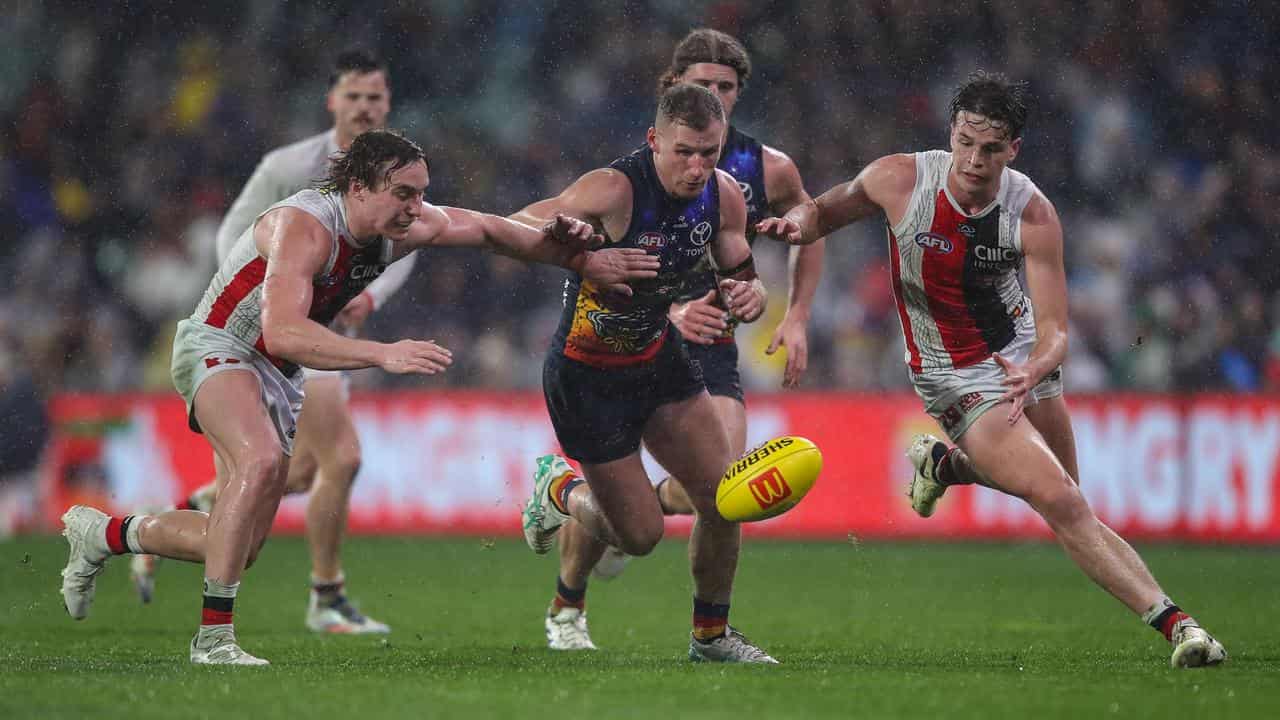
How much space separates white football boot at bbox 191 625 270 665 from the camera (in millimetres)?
6207

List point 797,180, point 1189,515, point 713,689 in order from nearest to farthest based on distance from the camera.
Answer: point 713,689, point 797,180, point 1189,515

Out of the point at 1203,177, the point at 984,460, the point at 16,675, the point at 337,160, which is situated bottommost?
the point at 16,675

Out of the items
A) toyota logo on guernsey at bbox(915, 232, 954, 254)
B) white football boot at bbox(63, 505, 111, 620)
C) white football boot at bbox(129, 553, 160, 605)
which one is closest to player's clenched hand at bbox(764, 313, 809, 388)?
toyota logo on guernsey at bbox(915, 232, 954, 254)

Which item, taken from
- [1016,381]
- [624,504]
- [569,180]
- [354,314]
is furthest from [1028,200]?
[569,180]

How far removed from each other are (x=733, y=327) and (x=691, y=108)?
146 cm

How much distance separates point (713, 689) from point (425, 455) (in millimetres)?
8728

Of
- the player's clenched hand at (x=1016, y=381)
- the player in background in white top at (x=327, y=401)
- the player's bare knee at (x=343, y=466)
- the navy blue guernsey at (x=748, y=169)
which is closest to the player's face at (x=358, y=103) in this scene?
the player in background in white top at (x=327, y=401)

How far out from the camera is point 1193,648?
19.9ft

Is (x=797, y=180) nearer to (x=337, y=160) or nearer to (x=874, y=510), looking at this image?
(x=337, y=160)

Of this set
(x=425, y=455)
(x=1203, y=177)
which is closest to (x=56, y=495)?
(x=425, y=455)

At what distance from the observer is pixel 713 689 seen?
5535 mm

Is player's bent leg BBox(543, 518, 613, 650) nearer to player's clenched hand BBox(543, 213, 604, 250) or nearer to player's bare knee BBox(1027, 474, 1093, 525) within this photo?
player's clenched hand BBox(543, 213, 604, 250)

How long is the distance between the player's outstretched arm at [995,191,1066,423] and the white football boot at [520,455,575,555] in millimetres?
2066

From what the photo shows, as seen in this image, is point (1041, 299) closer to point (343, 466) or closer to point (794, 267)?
point (794, 267)
